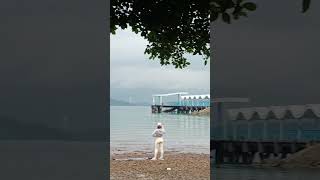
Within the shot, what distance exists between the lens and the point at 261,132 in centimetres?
439

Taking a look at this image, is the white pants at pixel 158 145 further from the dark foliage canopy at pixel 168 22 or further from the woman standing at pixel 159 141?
the dark foliage canopy at pixel 168 22

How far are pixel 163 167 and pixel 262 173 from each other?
4.01 m

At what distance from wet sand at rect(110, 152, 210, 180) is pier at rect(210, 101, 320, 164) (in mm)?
2433

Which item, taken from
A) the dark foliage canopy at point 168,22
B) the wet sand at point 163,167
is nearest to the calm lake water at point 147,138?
the wet sand at point 163,167

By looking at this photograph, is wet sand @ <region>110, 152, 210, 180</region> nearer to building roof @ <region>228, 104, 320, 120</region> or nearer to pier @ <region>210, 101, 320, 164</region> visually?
pier @ <region>210, 101, 320, 164</region>

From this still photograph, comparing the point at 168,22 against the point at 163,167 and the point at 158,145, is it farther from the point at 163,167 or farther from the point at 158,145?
the point at 158,145

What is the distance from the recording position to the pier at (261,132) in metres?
4.16

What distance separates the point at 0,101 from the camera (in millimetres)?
3754

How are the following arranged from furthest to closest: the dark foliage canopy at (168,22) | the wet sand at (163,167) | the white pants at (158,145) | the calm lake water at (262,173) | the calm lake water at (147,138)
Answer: the calm lake water at (147,138)
the white pants at (158,145)
the wet sand at (163,167)
the calm lake water at (262,173)
the dark foliage canopy at (168,22)

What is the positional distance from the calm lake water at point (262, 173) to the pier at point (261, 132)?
0.21 ft

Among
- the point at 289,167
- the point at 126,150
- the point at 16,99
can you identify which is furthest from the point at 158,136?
the point at 16,99

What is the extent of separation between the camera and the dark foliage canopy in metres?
3.46

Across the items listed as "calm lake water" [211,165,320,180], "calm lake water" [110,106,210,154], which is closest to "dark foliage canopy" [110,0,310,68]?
"calm lake water" [211,165,320,180]

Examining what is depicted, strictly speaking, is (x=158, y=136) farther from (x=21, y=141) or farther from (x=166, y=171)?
(x=21, y=141)
